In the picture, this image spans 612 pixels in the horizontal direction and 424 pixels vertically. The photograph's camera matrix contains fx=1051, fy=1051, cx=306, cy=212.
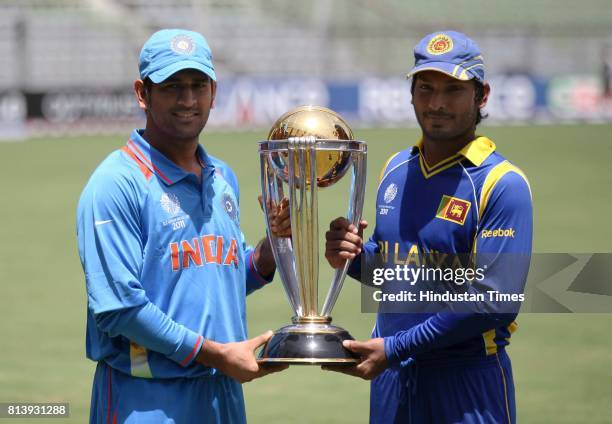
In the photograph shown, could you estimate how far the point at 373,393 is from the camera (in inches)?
151

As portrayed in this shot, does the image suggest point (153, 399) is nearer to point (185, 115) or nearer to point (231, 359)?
point (231, 359)

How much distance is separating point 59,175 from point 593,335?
11.9 meters

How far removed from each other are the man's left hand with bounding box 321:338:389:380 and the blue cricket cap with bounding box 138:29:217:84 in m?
1.03

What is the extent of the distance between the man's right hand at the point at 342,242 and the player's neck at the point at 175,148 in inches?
20.6

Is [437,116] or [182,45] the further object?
[437,116]

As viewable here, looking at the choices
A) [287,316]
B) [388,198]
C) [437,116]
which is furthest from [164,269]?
[287,316]

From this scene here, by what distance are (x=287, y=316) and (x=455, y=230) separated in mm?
5513

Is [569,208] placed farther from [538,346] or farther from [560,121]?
[560,121]

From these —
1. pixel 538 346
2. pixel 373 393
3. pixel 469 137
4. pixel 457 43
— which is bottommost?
pixel 538 346

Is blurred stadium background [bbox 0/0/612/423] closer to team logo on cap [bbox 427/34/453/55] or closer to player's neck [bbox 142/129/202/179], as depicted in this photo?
player's neck [bbox 142/129/202/179]

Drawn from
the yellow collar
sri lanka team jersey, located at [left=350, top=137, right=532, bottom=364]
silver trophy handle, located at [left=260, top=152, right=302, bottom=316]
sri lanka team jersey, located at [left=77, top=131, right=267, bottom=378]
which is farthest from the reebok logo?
sri lanka team jersey, located at [left=77, top=131, right=267, bottom=378]

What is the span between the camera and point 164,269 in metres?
3.40

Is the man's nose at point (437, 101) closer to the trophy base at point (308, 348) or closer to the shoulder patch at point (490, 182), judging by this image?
the shoulder patch at point (490, 182)

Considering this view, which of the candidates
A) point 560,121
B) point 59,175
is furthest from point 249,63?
point 59,175
